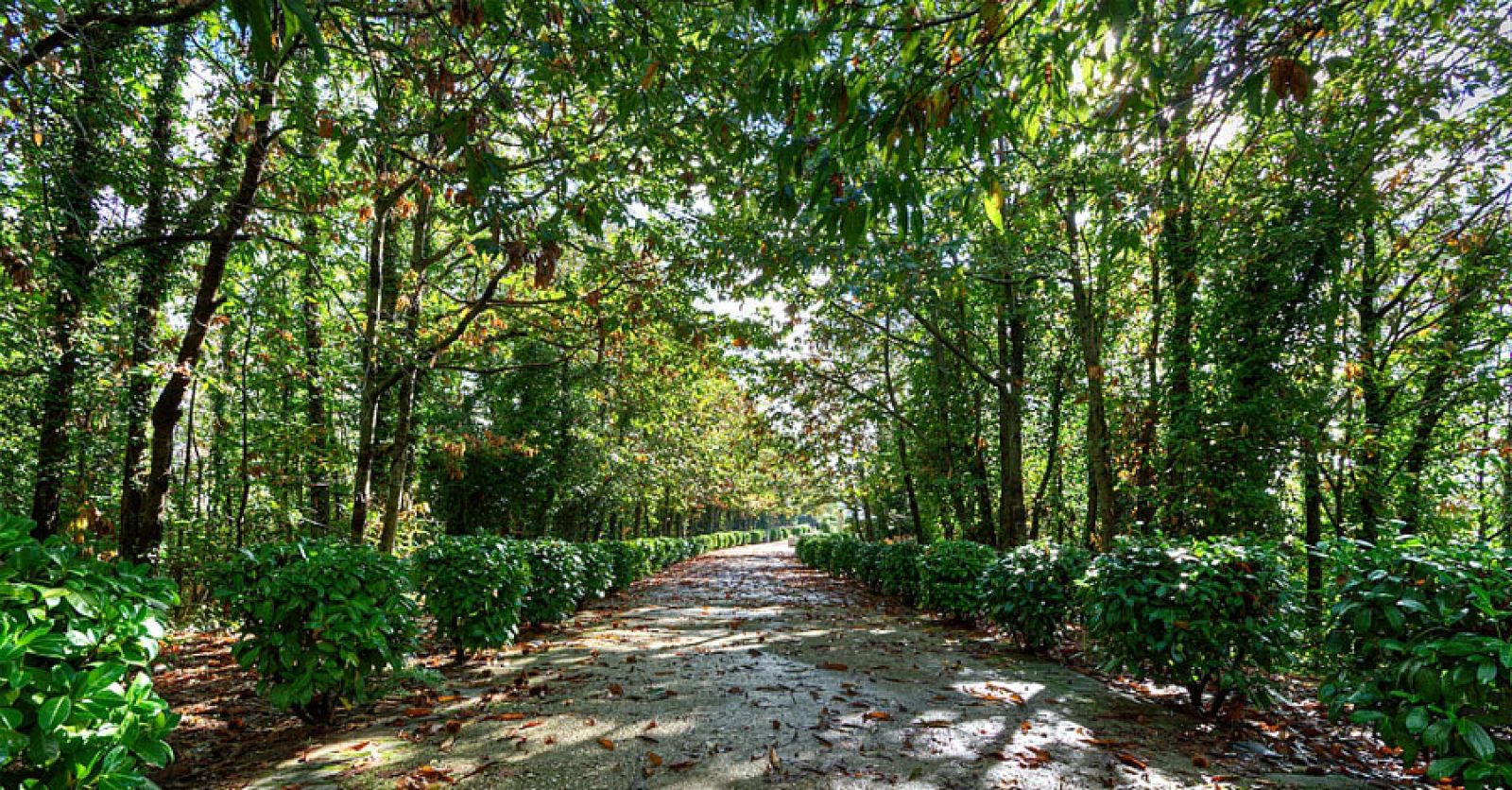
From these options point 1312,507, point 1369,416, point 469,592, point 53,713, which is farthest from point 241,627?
point 1312,507

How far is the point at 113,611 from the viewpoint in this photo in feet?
7.27

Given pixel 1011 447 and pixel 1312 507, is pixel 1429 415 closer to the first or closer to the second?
pixel 1312 507

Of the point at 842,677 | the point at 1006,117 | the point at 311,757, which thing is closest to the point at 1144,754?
the point at 842,677

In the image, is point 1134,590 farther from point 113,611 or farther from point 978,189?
point 113,611

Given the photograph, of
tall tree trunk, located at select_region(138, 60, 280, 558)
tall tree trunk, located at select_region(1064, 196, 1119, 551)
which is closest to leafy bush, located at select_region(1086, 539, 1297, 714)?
tall tree trunk, located at select_region(1064, 196, 1119, 551)

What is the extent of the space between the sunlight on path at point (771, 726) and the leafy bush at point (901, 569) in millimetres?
3514

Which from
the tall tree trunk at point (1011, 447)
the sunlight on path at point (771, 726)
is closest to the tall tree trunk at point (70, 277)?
the sunlight on path at point (771, 726)

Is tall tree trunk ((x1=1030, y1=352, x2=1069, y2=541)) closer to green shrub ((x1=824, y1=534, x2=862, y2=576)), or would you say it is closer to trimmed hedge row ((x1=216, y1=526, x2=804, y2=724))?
green shrub ((x1=824, y1=534, x2=862, y2=576))

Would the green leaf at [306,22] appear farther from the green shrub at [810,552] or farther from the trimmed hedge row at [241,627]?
the green shrub at [810,552]

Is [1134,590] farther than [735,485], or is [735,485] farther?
[735,485]

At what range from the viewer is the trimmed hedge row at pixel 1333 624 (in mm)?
2539

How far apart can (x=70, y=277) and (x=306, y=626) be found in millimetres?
4479

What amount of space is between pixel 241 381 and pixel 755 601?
29.0 feet

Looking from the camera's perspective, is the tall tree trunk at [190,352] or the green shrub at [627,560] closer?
the tall tree trunk at [190,352]
